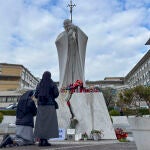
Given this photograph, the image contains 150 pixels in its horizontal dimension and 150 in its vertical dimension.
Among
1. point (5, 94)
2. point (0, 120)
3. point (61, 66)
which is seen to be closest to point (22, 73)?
point (5, 94)

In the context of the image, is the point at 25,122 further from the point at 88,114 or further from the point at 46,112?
the point at 88,114

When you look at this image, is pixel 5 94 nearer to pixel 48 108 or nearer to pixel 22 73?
pixel 22 73

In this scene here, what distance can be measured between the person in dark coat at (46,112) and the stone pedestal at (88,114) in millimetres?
3588

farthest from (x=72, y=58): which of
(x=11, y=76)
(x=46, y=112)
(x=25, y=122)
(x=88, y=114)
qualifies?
(x=11, y=76)

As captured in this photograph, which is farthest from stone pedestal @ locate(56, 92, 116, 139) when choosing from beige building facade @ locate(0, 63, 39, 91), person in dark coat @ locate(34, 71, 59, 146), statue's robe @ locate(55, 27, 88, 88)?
beige building facade @ locate(0, 63, 39, 91)

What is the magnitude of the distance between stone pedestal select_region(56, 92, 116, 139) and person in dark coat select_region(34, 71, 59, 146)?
3.59 metres

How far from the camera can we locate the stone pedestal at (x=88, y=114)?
512 inches

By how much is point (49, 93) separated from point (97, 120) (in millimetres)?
4079

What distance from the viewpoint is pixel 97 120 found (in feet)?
43.4

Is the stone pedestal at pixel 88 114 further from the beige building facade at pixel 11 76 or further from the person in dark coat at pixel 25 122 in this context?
the beige building facade at pixel 11 76

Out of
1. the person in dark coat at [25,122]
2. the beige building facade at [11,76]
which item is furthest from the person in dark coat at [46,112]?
the beige building facade at [11,76]

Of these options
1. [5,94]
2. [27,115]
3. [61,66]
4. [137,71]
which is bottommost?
[27,115]

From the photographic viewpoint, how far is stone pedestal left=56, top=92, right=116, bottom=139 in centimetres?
1302

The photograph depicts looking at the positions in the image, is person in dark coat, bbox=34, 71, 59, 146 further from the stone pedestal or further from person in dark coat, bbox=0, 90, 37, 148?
the stone pedestal
